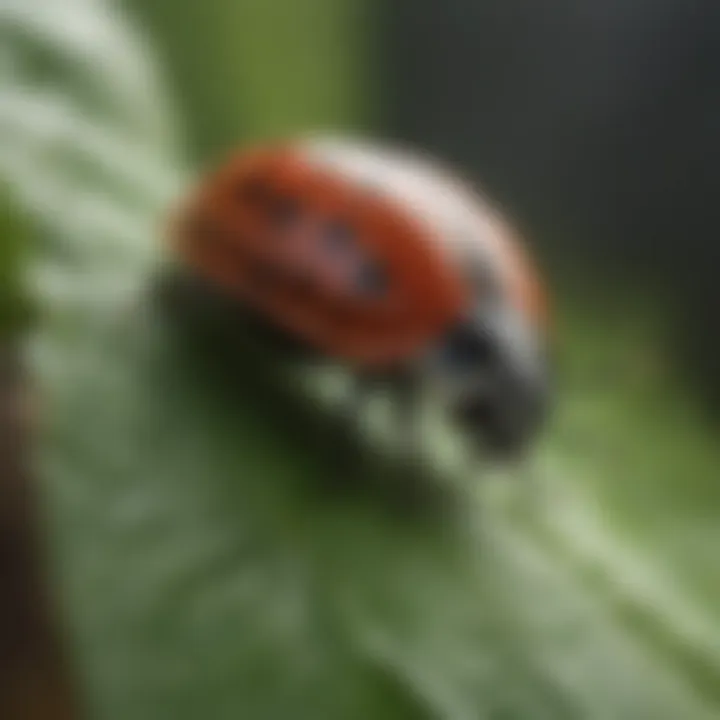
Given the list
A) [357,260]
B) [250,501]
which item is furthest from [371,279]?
[250,501]

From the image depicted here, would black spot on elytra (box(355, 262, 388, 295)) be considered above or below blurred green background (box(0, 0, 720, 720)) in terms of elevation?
above

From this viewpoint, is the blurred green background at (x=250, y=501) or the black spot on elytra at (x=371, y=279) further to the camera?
the black spot on elytra at (x=371, y=279)

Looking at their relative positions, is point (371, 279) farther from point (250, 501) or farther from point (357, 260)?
point (250, 501)

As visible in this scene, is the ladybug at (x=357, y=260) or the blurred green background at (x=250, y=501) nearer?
the blurred green background at (x=250, y=501)

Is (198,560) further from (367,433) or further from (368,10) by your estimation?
(368,10)

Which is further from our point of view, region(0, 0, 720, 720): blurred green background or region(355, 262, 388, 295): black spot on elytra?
region(355, 262, 388, 295): black spot on elytra

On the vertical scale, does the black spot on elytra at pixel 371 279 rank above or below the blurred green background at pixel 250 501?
above
